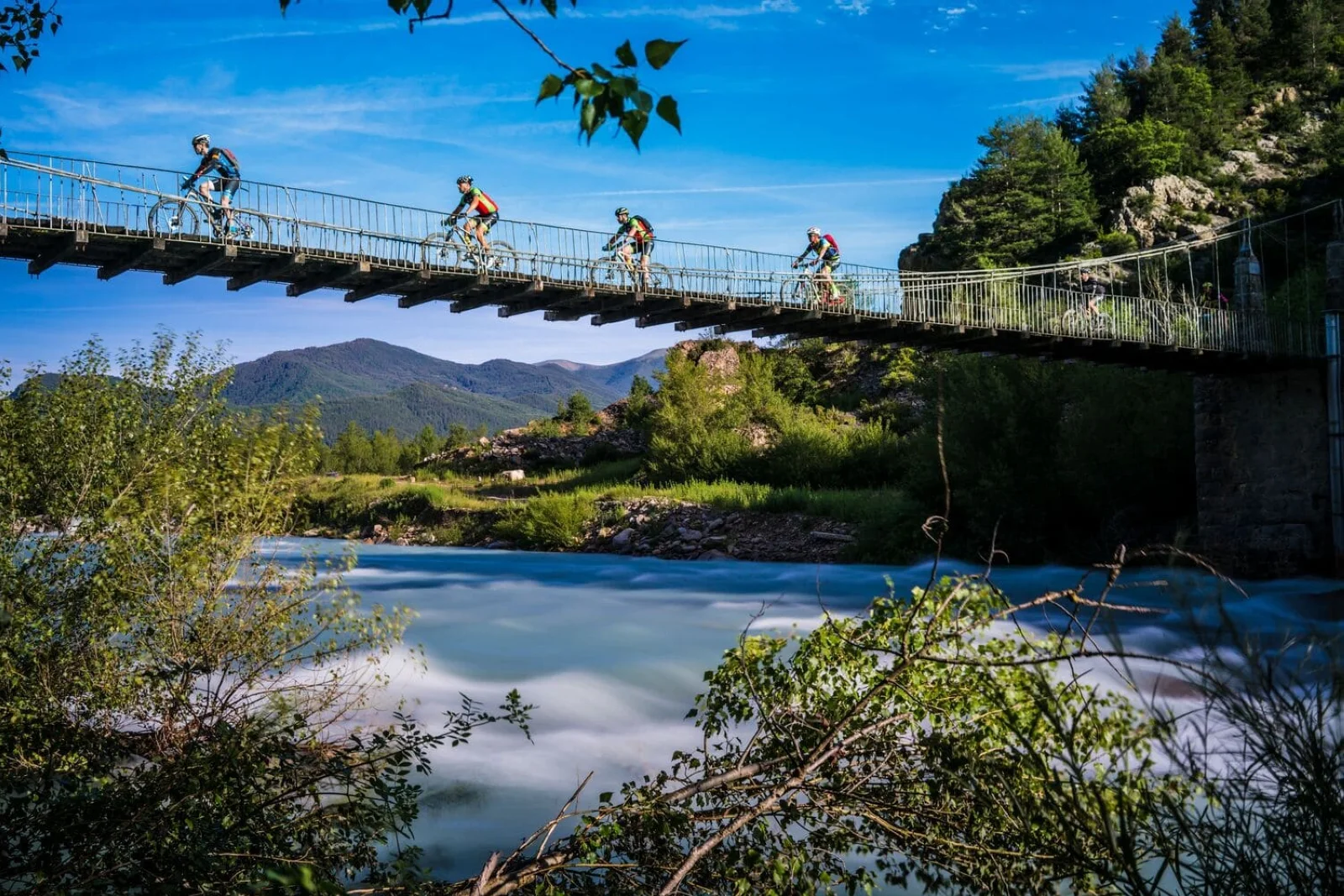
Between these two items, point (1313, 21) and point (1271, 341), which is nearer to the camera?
point (1271, 341)

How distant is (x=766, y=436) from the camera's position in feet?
123

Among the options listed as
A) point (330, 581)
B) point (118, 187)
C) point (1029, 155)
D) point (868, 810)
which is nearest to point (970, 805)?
point (868, 810)

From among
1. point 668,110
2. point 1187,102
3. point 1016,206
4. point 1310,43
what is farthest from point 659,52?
point 1310,43

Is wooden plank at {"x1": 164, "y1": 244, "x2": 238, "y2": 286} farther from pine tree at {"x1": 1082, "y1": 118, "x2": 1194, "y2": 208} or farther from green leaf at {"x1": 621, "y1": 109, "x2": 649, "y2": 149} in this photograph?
pine tree at {"x1": 1082, "y1": 118, "x2": 1194, "y2": 208}

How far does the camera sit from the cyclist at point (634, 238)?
16.3 m

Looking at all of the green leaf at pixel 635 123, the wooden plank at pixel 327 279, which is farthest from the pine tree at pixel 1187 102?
the green leaf at pixel 635 123

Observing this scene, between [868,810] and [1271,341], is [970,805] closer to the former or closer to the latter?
[868,810]

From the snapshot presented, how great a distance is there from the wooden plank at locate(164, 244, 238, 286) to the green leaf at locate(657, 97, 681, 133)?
1185 cm

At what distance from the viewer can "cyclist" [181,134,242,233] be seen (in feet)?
43.0

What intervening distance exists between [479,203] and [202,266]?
3.66 metres

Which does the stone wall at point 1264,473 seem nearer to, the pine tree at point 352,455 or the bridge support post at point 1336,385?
the bridge support post at point 1336,385

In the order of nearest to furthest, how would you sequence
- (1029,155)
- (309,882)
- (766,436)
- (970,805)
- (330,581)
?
(309,882)
(970,805)
(330,581)
(766,436)
(1029,155)

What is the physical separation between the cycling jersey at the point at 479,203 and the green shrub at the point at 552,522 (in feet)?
54.7

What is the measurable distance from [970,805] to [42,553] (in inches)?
244
